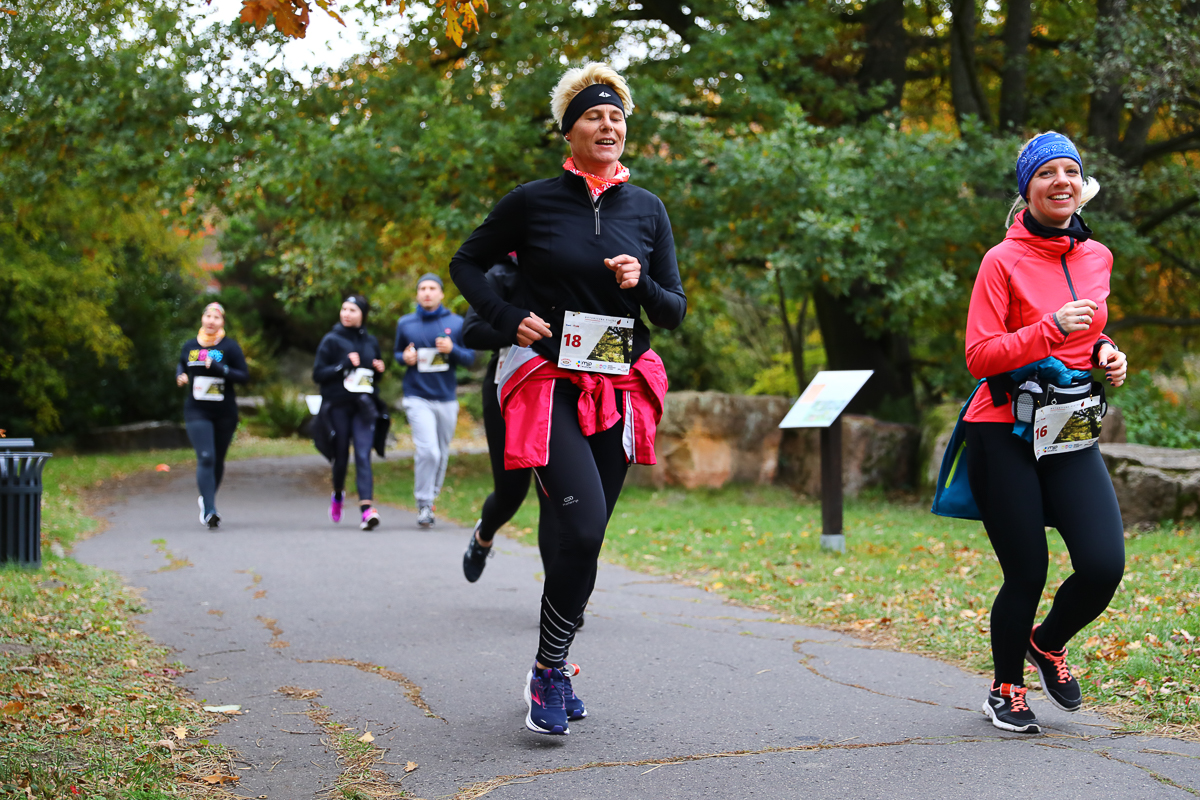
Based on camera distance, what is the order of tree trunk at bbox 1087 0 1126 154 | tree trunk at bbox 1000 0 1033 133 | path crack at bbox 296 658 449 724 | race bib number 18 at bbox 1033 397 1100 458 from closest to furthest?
race bib number 18 at bbox 1033 397 1100 458 → path crack at bbox 296 658 449 724 → tree trunk at bbox 1087 0 1126 154 → tree trunk at bbox 1000 0 1033 133

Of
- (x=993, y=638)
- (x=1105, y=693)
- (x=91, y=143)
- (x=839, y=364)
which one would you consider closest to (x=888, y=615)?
(x=1105, y=693)

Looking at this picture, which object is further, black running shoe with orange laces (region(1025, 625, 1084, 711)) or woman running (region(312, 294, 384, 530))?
woman running (region(312, 294, 384, 530))

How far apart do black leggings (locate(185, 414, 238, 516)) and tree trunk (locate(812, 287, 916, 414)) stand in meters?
8.48

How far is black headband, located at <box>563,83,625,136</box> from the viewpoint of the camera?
3938mm

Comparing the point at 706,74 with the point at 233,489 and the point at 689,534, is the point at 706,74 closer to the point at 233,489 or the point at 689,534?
the point at 689,534

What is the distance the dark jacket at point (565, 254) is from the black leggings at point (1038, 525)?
3.96 feet

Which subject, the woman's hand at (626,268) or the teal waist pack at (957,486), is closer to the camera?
the woman's hand at (626,268)

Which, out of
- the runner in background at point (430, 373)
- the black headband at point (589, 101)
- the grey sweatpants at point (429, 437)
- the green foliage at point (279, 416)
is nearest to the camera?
the black headband at point (589, 101)

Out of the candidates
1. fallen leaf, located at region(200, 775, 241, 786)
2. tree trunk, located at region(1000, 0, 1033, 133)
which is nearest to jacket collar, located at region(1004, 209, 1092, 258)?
fallen leaf, located at region(200, 775, 241, 786)

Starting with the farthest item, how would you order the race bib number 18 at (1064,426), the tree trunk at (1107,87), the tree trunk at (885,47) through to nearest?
the tree trunk at (885,47) → the tree trunk at (1107,87) → the race bib number 18 at (1064,426)

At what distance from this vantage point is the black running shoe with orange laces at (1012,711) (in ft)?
12.9

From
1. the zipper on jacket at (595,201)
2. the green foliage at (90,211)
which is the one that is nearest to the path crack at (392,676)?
the zipper on jacket at (595,201)

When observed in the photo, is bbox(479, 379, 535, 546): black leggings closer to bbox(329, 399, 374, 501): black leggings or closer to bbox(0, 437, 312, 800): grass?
bbox(0, 437, 312, 800): grass

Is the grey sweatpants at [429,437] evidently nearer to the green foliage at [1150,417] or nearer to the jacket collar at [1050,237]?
the jacket collar at [1050,237]
